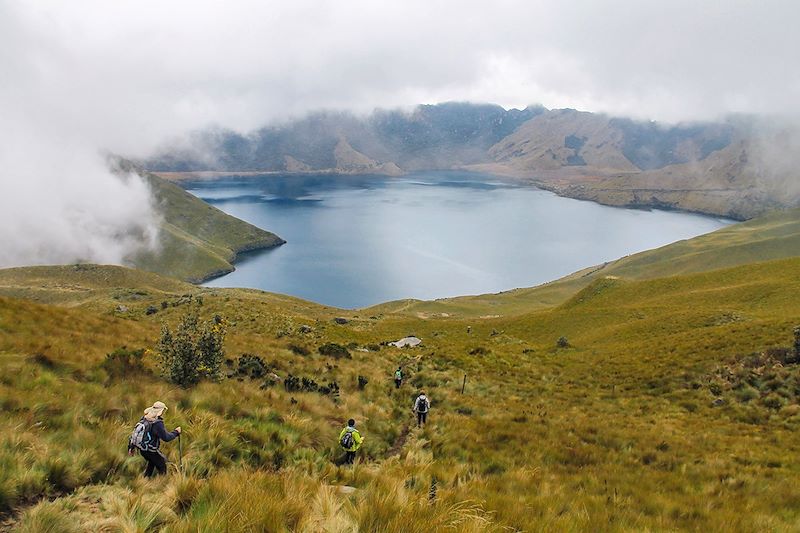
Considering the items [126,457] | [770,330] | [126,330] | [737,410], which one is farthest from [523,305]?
[126,457]

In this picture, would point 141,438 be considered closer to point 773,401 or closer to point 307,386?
point 307,386

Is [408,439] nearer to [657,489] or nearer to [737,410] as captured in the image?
[657,489]

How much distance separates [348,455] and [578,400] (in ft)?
48.5

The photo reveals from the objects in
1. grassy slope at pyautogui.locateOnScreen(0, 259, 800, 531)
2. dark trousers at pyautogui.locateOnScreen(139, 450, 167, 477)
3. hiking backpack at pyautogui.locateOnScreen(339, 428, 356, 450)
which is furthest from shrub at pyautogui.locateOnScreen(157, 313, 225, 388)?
dark trousers at pyautogui.locateOnScreen(139, 450, 167, 477)

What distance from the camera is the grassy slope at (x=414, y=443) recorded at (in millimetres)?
5504

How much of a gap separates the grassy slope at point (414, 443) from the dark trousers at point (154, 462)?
0.29m

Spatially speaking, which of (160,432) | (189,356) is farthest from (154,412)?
(189,356)

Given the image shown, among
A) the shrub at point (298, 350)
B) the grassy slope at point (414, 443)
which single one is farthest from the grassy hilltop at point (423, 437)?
the shrub at point (298, 350)

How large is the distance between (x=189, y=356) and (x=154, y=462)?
7.60m

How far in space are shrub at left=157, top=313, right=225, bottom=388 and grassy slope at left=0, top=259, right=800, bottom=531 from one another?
0.99 meters

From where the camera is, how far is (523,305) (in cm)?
9562

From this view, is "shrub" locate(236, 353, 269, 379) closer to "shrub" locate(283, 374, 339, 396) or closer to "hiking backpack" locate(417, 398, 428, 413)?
"shrub" locate(283, 374, 339, 396)

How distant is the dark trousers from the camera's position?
7.45 metres

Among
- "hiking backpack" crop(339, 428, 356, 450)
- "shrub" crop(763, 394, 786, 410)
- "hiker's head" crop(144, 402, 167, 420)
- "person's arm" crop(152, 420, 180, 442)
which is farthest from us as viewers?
"shrub" crop(763, 394, 786, 410)
